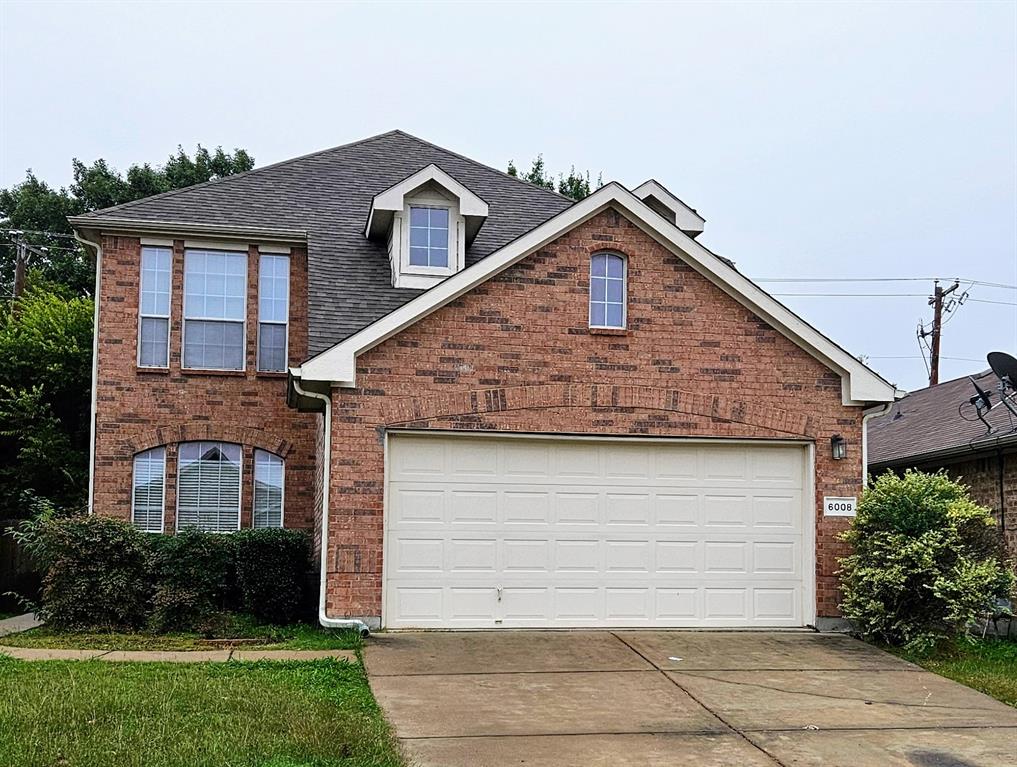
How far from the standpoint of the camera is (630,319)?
1373 cm

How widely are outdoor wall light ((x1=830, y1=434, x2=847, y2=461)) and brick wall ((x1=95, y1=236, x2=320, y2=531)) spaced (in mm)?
7907

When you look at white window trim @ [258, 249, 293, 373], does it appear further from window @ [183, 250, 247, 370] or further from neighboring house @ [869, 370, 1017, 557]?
neighboring house @ [869, 370, 1017, 557]

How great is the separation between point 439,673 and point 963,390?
1289cm

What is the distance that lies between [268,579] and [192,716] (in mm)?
5682

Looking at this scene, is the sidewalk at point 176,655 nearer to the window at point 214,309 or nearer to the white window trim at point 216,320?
the white window trim at point 216,320

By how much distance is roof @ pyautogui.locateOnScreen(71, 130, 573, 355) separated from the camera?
15555mm

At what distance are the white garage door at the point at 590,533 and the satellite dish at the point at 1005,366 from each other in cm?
307

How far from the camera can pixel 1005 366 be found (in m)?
14.4

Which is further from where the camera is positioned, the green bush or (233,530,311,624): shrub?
(233,530,311,624): shrub

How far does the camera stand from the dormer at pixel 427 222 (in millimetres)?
15945

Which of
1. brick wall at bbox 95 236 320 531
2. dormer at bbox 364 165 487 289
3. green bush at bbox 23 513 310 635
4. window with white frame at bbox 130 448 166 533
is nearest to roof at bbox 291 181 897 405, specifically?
dormer at bbox 364 165 487 289

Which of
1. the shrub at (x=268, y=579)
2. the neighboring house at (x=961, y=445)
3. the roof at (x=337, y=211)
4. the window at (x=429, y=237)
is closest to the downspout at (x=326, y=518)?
the shrub at (x=268, y=579)

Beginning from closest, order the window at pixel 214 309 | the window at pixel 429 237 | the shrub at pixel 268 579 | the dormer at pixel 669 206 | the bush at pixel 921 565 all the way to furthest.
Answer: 1. the bush at pixel 921 565
2. the shrub at pixel 268 579
3. the window at pixel 429 237
4. the window at pixel 214 309
5. the dormer at pixel 669 206

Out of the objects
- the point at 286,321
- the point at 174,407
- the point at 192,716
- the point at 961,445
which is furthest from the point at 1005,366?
Answer: the point at 174,407
